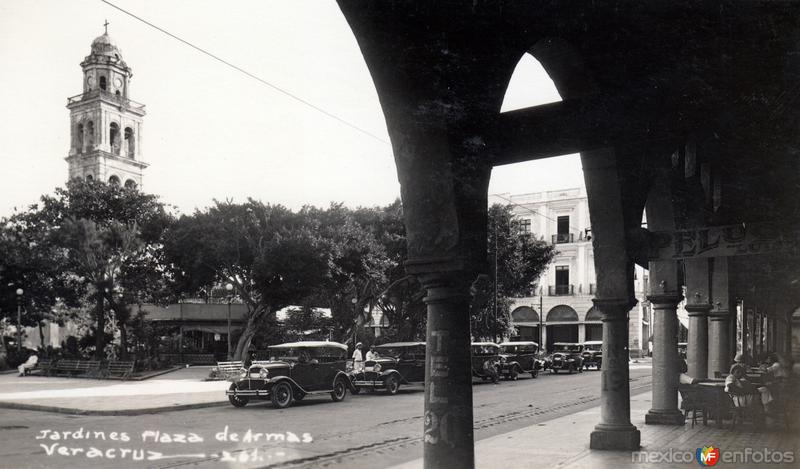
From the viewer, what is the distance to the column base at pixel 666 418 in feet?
39.8

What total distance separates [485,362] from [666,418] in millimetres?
14437

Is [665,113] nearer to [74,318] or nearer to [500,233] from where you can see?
[500,233]

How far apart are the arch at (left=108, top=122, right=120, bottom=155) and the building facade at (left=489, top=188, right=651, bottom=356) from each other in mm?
30364

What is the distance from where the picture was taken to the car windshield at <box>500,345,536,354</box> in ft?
99.8

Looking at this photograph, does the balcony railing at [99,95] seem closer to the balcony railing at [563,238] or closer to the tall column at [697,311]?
the balcony railing at [563,238]

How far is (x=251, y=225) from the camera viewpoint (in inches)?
1216

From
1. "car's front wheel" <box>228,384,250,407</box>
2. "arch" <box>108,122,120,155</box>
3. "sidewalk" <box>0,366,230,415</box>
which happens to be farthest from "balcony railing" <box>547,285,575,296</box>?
"car's front wheel" <box>228,384,250,407</box>

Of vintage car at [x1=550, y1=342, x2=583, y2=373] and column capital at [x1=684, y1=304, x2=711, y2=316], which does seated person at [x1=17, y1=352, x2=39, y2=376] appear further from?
column capital at [x1=684, y1=304, x2=711, y2=316]

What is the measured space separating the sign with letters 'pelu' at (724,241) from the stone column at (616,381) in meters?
1.55

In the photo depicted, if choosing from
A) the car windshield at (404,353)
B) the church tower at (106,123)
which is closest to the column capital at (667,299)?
the car windshield at (404,353)

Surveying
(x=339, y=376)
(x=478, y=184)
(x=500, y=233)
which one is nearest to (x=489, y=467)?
(x=478, y=184)

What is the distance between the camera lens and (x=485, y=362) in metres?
26.4

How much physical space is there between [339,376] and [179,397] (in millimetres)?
4158

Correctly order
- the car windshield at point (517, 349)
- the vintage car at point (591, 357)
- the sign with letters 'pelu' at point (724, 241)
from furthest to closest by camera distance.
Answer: the vintage car at point (591, 357) → the car windshield at point (517, 349) → the sign with letters 'pelu' at point (724, 241)
